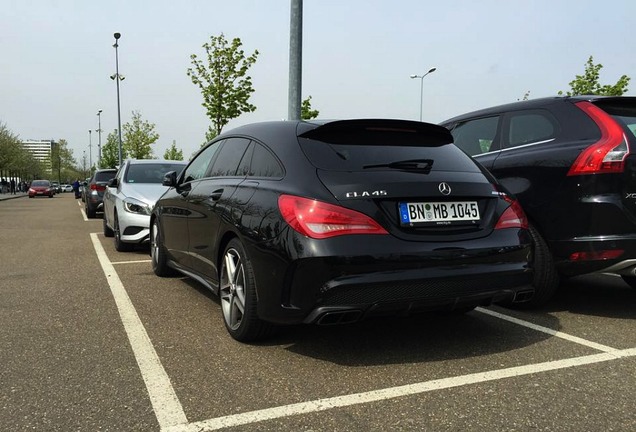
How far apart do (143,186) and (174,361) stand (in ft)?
18.7

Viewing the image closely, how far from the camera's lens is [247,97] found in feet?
78.1

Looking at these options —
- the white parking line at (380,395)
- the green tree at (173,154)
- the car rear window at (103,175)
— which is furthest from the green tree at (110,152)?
the white parking line at (380,395)

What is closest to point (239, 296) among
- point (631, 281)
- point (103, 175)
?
point (631, 281)

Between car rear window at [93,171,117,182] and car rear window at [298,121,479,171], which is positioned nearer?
car rear window at [298,121,479,171]

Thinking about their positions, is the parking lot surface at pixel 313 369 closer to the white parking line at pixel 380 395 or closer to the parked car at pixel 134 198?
the white parking line at pixel 380 395

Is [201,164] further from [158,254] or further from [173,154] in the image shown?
[173,154]

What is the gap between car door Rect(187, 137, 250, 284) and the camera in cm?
407

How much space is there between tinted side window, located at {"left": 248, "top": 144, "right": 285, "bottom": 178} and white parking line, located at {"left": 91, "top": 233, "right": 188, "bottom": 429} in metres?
1.37

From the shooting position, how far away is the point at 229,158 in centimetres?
446

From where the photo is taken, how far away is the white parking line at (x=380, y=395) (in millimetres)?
2557

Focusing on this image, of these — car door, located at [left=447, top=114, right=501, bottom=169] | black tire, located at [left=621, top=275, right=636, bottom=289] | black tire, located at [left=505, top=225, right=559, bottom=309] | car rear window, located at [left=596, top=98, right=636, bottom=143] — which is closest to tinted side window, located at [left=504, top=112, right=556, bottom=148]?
car door, located at [left=447, top=114, right=501, bottom=169]

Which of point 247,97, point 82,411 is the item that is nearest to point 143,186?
point 82,411

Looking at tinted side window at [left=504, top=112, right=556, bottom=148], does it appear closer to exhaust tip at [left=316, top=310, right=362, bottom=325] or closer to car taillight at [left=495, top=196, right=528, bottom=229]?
car taillight at [left=495, top=196, right=528, bottom=229]

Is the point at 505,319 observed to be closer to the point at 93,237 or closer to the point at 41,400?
the point at 41,400
